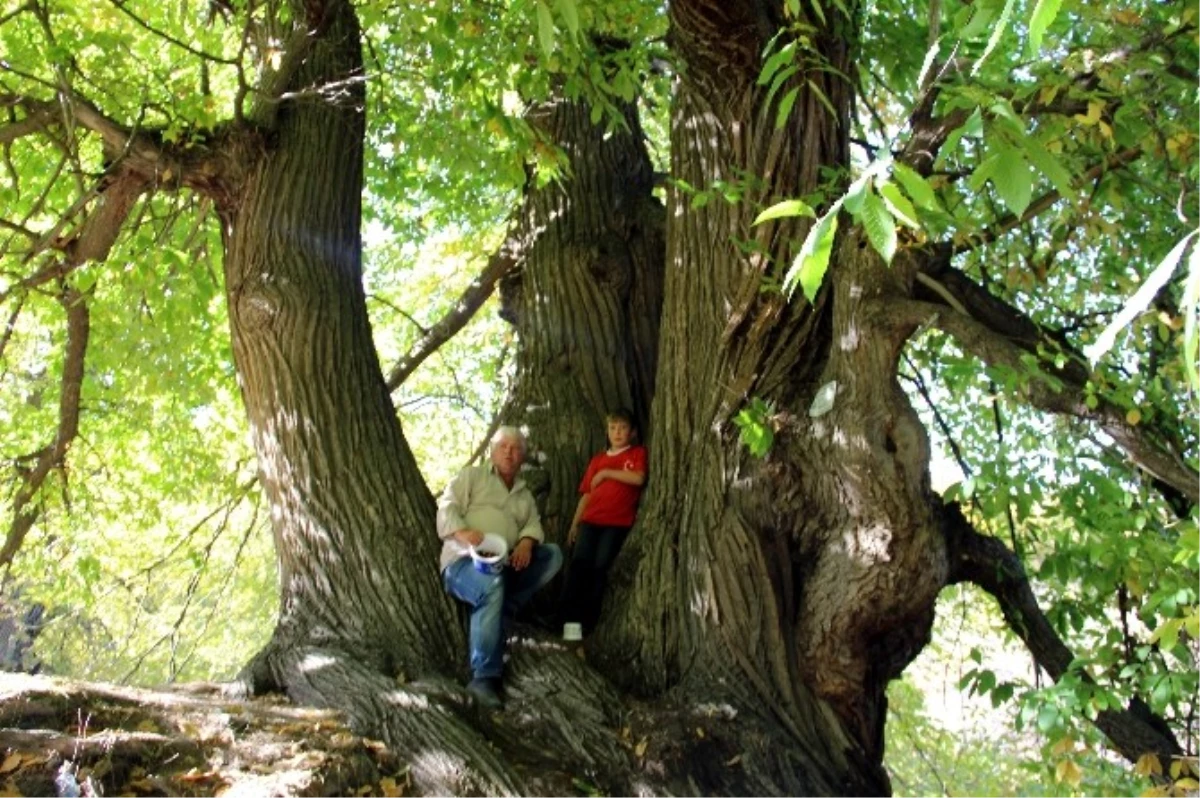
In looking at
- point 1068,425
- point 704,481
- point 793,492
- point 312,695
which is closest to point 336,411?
point 312,695

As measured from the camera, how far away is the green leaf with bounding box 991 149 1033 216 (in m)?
1.82

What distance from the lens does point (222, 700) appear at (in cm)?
471

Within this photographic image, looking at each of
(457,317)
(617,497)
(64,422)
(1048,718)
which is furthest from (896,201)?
(457,317)

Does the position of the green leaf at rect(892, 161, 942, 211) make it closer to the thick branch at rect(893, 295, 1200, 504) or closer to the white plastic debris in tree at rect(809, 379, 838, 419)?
the thick branch at rect(893, 295, 1200, 504)

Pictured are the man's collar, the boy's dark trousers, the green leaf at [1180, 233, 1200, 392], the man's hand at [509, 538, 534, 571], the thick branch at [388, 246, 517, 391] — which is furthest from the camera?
the thick branch at [388, 246, 517, 391]

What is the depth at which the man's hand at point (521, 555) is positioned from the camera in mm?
5141

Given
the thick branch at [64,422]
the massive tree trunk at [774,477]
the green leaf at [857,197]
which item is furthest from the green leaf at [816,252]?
the thick branch at [64,422]

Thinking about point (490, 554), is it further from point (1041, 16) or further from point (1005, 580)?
point (1041, 16)

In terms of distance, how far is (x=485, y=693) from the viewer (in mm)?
4695

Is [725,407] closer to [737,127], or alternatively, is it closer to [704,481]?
[704,481]

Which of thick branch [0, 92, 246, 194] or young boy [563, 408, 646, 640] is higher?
thick branch [0, 92, 246, 194]

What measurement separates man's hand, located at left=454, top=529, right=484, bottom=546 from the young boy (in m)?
0.76

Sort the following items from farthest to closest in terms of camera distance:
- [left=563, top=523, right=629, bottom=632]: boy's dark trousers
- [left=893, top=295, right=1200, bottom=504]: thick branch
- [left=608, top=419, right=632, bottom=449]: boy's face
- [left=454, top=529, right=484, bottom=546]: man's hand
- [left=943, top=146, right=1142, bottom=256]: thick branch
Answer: [left=608, top=419, right=632, bottom=449]: boy's face, [left=563, top=523, right=629, bottom=632]: boy's dark trousers, [left=454, top=529, right=484, bottom=546]: man's hand, [left=943, top=146, right=1142, bottom=256]: thick branch, [left=893, top=295, right=1200, bottom=504]: thick branch

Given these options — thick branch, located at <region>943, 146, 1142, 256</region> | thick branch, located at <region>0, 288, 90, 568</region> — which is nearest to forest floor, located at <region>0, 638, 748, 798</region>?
thick branch, located at <region>0, 288, 90, 568</region>
